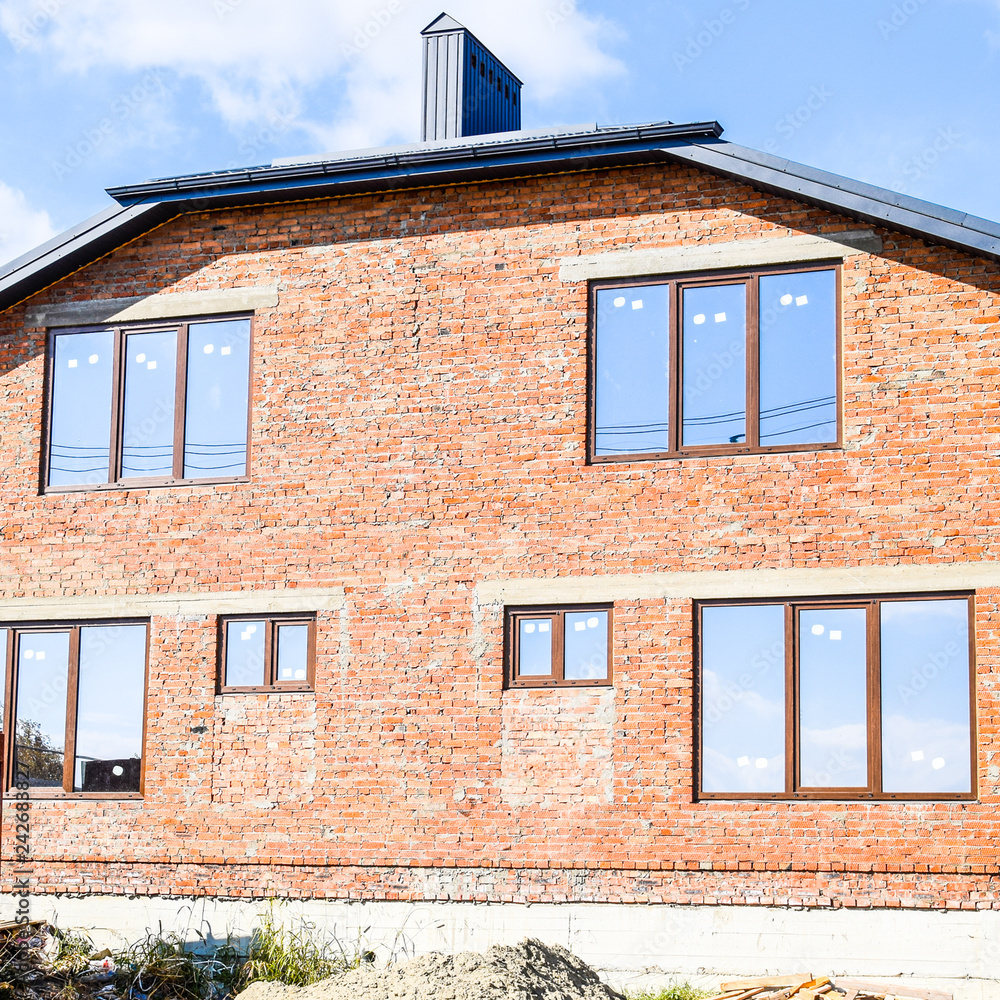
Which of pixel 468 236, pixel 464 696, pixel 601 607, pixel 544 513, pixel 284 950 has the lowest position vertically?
pixel 284 950

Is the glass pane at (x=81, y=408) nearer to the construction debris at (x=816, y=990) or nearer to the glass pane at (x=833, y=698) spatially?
the glass pane at (x=833, y=698)

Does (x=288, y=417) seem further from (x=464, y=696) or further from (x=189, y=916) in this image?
(x=189, y=916)

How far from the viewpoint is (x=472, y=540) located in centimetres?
1316

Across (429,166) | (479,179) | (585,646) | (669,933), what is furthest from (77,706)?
(479,179)

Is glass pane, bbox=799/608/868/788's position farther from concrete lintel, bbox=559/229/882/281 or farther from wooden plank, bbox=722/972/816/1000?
concrete lintel, bbox=559/229/882/281

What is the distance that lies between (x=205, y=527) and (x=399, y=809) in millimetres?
3580

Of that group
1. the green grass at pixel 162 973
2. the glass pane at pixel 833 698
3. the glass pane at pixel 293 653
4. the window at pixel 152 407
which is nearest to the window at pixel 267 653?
the glass pane at pixel 293 653

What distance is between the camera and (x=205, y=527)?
13.9m

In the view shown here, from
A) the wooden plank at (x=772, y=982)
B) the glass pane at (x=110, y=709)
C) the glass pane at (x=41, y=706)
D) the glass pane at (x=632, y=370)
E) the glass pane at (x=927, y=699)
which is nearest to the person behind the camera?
the wooden plank at (x=772, y=982)

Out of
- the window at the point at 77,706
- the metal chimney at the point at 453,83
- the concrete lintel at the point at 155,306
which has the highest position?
the metal chimney at the point at 453,83

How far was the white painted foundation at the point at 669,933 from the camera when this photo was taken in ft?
37.4

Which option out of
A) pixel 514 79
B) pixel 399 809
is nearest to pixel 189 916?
pixel 399 809

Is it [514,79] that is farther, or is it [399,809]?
[514,79]

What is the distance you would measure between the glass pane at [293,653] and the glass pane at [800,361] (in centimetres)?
500
